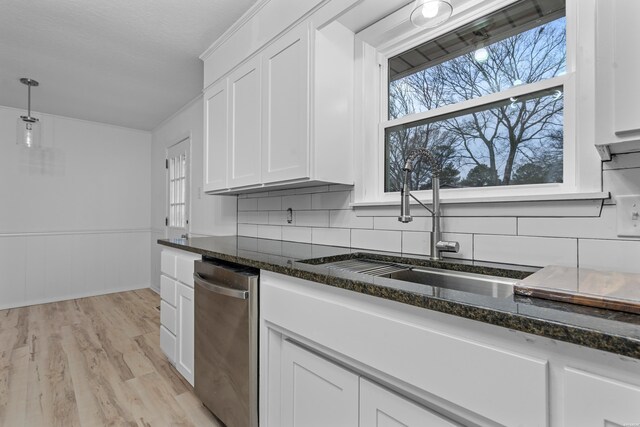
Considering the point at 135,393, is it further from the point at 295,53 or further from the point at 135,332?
the point at 295,53

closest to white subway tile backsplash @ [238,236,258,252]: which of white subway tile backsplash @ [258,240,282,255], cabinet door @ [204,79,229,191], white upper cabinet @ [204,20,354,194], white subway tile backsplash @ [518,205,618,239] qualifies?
white subway tile backsplash @ [258,240,282,255]

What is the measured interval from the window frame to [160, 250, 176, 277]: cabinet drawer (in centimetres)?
132

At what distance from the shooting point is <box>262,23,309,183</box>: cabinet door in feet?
5.41

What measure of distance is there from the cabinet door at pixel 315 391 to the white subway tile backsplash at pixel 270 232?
1.14m

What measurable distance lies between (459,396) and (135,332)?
10.3ft

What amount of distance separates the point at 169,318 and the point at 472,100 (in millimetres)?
2290

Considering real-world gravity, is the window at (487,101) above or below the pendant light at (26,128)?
below

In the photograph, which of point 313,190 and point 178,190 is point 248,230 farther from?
point 178,190

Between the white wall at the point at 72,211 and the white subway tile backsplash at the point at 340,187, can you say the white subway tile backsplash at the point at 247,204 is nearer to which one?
the white subway tile backsplash at the point at 340,187

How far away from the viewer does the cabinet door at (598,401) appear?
20.0 inches

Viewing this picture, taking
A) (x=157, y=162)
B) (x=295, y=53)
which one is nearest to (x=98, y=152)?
(x=157, y=162)

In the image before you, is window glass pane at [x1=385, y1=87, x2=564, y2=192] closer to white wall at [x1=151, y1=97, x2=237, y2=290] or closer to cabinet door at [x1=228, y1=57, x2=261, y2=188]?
cabinet door at [x1=228, y1=57, x2=261, y2=188]

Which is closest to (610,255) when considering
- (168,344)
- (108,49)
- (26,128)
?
(168,344)

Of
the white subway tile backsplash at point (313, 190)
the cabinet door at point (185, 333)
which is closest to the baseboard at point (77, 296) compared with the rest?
the cabinet door at point (185, 333)
